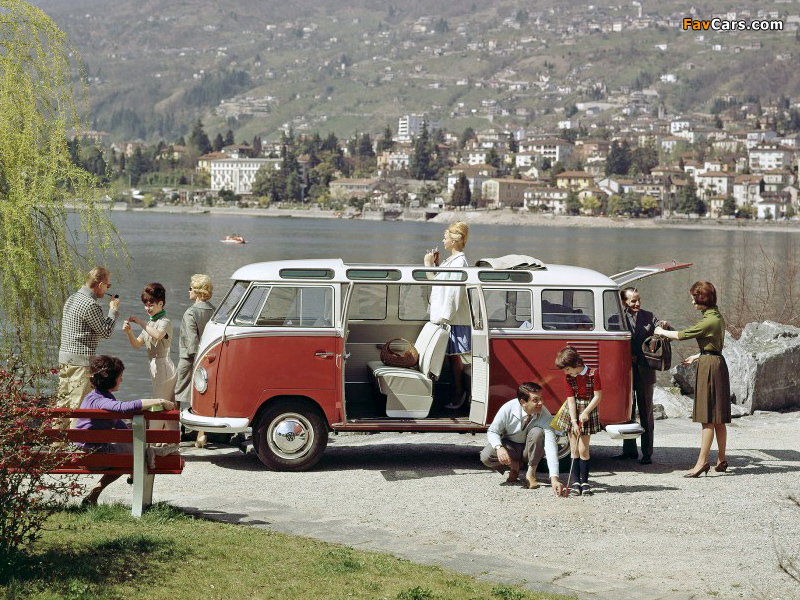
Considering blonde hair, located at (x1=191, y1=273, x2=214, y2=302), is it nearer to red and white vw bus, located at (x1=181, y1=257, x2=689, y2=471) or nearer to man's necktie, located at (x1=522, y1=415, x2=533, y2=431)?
red and white vw bus, located at (x1=181, y1=257, x2=689, y2=471)

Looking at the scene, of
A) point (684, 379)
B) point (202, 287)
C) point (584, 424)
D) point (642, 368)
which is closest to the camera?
point (584, 424)

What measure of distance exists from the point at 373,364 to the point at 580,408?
234 centimetres

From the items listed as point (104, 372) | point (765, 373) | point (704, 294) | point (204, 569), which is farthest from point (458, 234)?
point (765, 373)

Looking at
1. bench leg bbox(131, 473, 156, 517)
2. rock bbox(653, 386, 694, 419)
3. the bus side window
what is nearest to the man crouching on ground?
the bus side window

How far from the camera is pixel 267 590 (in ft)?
22.9

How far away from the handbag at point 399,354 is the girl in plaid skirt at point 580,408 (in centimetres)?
168

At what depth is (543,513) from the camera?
979 cm

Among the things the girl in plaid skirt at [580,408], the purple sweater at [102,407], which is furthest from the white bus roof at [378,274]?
the purple sweater at [102,407]

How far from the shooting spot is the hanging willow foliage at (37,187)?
44.9 feet

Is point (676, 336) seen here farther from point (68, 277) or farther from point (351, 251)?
point (351, 251)

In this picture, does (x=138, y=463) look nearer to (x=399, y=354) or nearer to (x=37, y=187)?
(x=399, y=354)

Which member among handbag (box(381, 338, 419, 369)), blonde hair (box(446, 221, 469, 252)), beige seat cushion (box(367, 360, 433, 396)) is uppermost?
blonde hair (box(446, 221, 469, 252))

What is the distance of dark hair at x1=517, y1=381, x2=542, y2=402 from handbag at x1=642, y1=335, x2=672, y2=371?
6.01ft

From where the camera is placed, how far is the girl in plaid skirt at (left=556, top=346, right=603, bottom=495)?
10.6 meters
